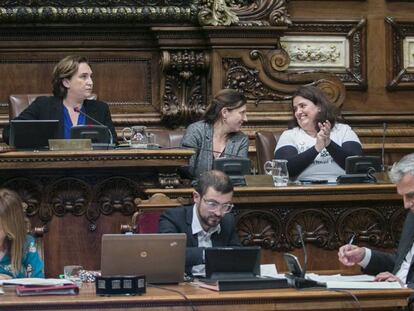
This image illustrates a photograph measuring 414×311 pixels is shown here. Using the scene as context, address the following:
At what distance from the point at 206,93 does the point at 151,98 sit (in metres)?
0.43

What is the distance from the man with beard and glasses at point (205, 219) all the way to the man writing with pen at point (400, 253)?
660 mm

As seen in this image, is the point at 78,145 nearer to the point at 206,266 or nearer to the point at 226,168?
the point at 226,168

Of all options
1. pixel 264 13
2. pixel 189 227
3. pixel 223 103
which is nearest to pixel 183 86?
pixel 264 13

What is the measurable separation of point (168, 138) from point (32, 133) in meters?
1.47

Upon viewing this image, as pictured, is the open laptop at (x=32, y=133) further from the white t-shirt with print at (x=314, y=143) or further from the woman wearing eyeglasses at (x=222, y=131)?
the white t-shirt with print at (x=314, y=143)

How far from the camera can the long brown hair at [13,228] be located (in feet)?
18.9

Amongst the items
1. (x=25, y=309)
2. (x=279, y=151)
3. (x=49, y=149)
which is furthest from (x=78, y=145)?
(x=25, y=309)

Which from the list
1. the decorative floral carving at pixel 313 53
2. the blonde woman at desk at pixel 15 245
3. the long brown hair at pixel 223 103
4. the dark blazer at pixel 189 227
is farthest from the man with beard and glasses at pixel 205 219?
the decorative floral carving at pixel 313 53

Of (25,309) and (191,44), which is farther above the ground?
(191,44)

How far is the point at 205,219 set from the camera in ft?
19.9

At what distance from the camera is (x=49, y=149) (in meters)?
7.32

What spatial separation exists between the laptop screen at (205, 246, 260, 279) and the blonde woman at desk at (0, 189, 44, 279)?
39.9 inches

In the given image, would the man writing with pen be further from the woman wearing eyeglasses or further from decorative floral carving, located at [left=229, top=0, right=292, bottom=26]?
decorative floral carving, located at [left=229, top=0, right=292, bottom=26]

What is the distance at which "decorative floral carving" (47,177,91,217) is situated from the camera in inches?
284
